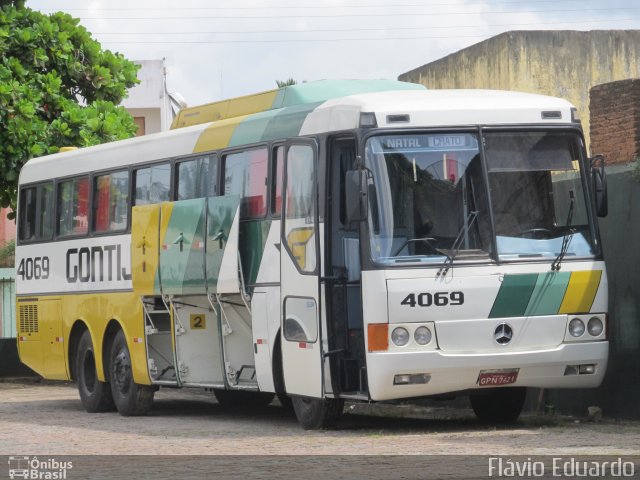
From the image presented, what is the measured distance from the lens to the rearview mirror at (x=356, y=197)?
539 inches

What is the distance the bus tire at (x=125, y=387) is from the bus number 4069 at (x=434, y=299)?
5493 mm

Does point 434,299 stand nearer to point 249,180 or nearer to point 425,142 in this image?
point 425,142

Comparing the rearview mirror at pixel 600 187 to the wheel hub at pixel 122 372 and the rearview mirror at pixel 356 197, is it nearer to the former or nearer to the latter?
the rearview mirror at pixel 356 197

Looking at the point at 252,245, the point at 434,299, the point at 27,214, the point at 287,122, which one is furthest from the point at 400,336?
the point at 27,214

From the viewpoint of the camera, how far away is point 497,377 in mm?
13984

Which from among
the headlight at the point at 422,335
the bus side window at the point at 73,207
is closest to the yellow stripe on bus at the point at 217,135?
the bus side window at the point at 73,207

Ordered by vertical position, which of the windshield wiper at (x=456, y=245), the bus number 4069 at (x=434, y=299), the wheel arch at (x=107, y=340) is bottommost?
the wheel arch at (x=107, y=340)

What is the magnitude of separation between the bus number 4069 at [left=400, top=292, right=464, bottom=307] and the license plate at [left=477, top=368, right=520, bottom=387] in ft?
2.36

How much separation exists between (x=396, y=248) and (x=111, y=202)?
20.0ft

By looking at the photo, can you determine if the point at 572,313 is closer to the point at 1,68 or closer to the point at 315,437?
the point at 315,437

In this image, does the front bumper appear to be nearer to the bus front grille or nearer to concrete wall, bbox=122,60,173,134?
the bus front grille

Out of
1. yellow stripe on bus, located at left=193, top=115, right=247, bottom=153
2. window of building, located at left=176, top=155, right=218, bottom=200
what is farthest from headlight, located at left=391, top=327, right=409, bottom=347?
yellow stripe on bus, located at left=193, top=115, right=247, bottom=153

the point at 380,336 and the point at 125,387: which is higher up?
the point at 380,336

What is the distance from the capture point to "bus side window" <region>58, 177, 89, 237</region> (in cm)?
1969
